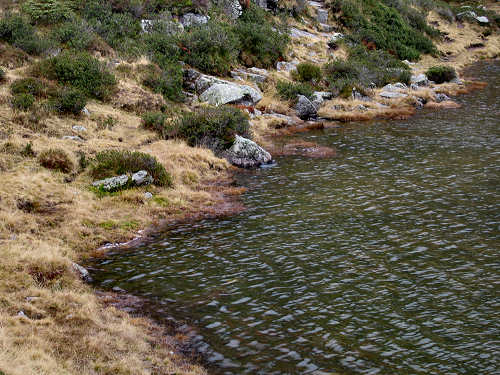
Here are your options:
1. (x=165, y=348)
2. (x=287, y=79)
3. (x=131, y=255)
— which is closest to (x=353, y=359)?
(x=165, y=348)

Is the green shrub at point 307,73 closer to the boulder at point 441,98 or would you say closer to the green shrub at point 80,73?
the boulder at point 441,98

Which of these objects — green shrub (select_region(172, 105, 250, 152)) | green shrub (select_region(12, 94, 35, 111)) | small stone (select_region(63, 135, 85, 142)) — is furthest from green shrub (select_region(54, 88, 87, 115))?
green shrub (select_region(172, 105, 250, 152))

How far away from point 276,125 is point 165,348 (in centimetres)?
2563

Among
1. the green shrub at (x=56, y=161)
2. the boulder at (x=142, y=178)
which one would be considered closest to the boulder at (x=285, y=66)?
the boulder at (x=142, y=178)

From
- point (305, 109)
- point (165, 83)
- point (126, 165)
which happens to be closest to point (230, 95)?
point (165, 83)

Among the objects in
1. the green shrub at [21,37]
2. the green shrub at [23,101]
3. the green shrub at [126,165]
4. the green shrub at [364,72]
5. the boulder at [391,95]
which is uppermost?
the green shrub at [21,37]

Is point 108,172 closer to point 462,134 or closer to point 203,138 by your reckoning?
point 203,138

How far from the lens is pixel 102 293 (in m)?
13.8

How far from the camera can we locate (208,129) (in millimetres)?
27438

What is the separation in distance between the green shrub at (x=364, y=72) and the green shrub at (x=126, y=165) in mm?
24934

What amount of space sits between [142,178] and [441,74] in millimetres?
39333

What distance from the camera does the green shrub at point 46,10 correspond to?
36656 millimetres

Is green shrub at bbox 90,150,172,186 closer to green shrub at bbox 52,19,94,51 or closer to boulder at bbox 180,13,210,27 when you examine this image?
green shrub at bbox 52,19,94,51

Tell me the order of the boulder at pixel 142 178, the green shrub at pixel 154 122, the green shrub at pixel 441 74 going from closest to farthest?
the boulder at pixel 142 178, the green shrub at pixel 154 122, the green shrub at pixel 441 74
